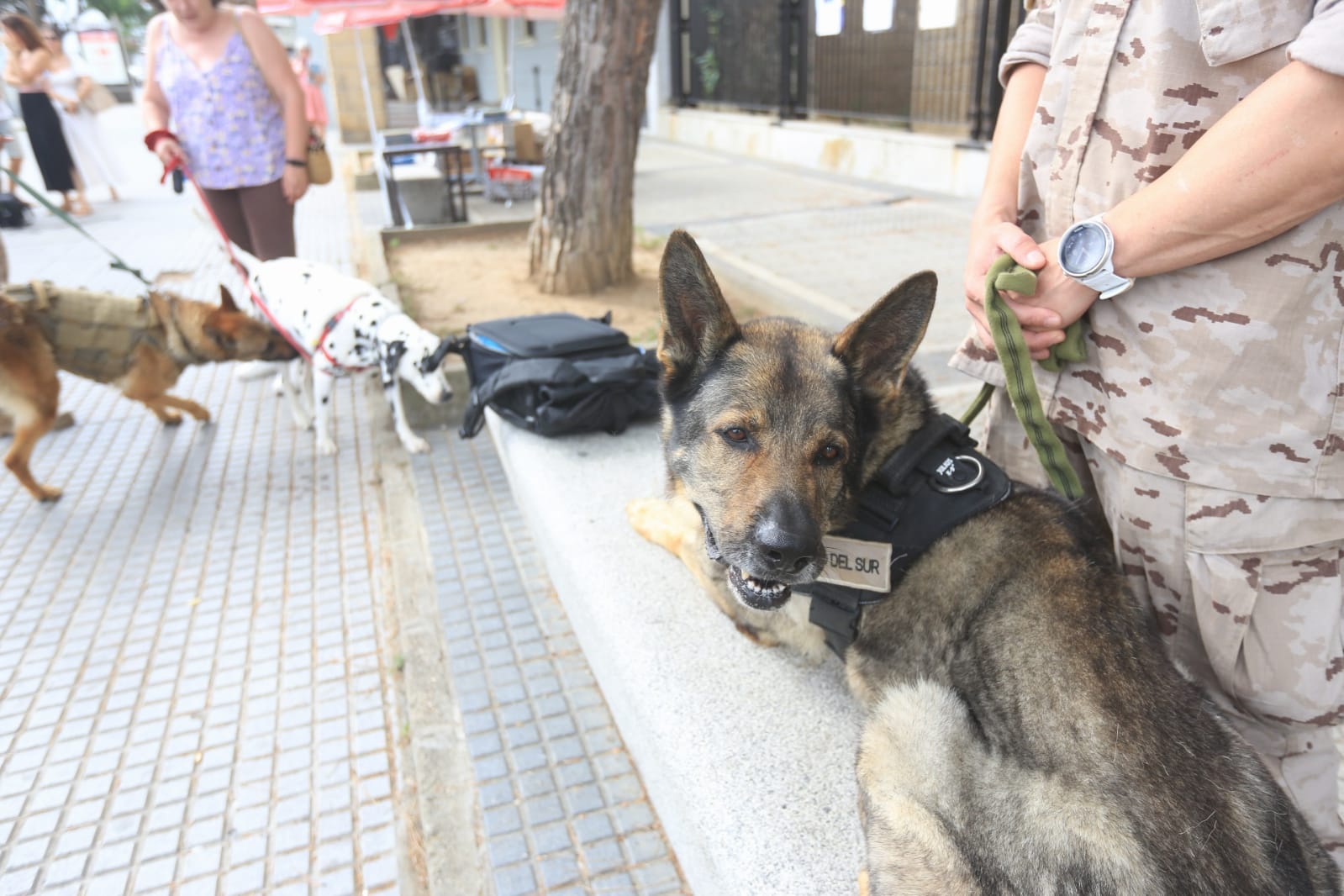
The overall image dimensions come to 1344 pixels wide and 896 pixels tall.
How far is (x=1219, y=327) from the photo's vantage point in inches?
60.9

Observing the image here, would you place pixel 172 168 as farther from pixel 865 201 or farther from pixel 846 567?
pixel 865 201

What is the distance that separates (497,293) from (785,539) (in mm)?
5901

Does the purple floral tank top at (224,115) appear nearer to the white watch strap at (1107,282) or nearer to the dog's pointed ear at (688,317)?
the dog's pointed ear at (688,317)

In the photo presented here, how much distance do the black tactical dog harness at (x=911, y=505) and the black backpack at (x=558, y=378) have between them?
2072 millimetres

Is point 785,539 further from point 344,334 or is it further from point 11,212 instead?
point 11,212

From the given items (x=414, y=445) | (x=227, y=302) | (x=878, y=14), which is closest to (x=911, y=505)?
(x=414, y=445)

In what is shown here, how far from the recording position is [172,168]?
4.98 m

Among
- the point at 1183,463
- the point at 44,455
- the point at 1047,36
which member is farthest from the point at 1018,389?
the point at 44,455

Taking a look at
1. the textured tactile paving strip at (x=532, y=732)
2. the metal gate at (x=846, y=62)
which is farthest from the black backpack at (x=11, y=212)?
the metal gate at (x=846, y=62)

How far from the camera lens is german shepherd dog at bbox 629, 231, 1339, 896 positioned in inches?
60.1

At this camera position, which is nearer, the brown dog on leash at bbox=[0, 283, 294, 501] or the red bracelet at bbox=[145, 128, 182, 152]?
the brown dog on leash at bbox=[0, 283, 294, 501]

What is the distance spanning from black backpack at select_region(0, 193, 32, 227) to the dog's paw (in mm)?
10980

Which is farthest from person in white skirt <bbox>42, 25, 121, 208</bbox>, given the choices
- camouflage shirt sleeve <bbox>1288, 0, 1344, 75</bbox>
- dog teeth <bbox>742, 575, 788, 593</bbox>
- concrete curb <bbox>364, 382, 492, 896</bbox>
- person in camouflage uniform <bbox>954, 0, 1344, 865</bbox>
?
camouflage shirt sleeve <bbox>1288, 0, 1344, 75</bbox>

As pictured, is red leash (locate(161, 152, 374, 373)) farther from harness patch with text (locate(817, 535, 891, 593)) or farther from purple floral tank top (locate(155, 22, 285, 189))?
harness patch with text (locate(817, 535, 891, 593))
